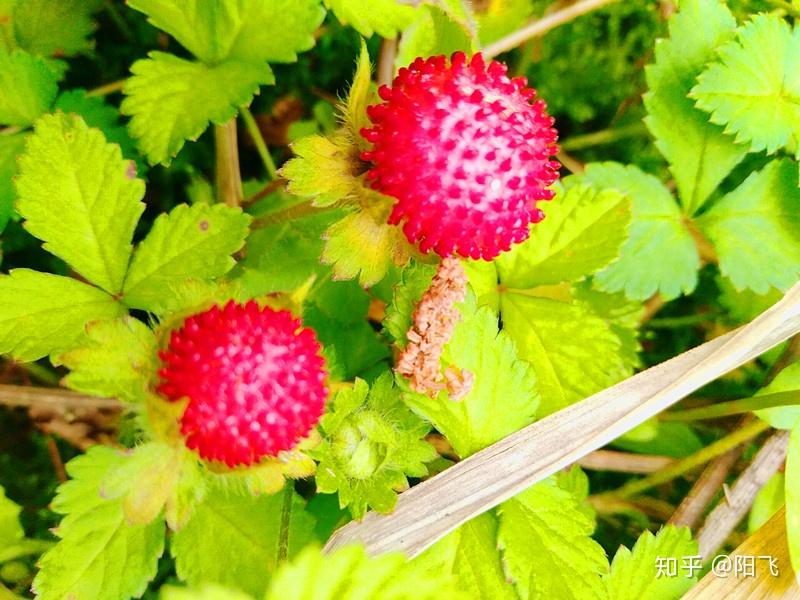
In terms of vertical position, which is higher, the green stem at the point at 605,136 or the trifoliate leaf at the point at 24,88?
the trifoliate leaf at the point at 24,88

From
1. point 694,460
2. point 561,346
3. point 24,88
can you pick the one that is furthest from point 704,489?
point 24,88

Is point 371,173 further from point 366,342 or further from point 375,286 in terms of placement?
point 366,342

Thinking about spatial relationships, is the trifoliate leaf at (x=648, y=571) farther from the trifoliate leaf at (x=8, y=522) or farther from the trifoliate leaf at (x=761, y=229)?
the trifoliate leaf at (x=8, y=522)

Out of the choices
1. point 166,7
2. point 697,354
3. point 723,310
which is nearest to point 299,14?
point 166,7

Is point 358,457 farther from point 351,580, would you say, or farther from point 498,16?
point 498,16

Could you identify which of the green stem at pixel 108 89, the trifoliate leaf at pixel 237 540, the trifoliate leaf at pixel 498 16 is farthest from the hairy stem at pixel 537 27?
the trifoliate leaf at pixel 237 540

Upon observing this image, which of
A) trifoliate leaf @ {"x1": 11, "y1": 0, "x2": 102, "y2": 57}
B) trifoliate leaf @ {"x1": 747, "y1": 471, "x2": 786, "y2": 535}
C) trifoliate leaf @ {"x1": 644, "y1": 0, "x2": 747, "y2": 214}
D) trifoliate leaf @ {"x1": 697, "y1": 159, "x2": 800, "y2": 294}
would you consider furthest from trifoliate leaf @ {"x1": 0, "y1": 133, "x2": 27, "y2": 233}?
trifoliate leaf @ {"x1": 747, "y1": 471, "x2": 786, "y2": 535}

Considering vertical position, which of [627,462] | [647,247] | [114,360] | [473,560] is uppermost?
[114,360]
